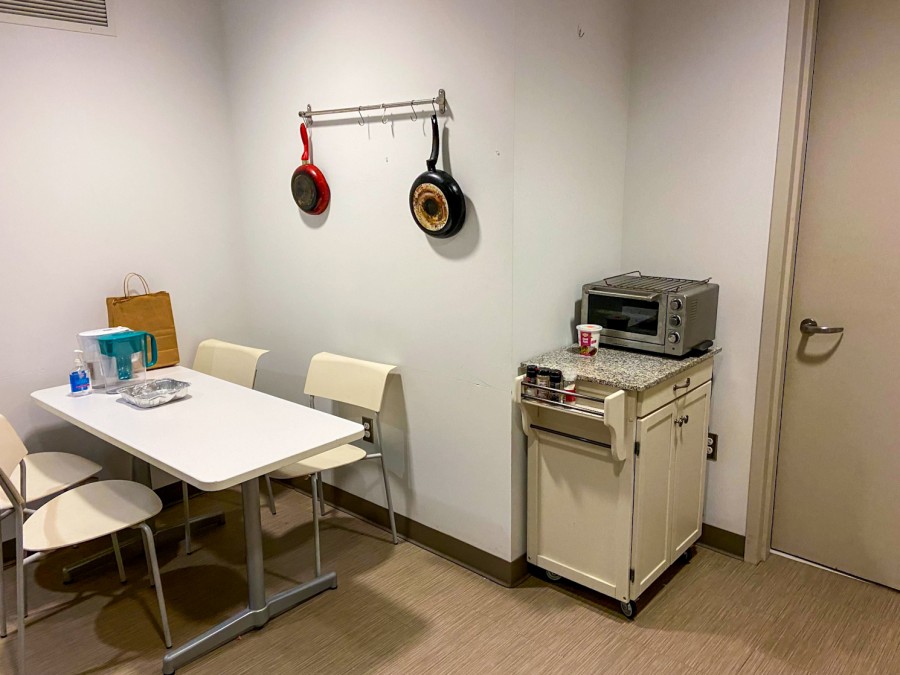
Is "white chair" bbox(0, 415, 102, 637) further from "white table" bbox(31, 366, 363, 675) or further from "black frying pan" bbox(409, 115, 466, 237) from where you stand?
"black frying pan" bbox(409, 115, 466, 237)

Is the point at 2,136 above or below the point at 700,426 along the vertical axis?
above

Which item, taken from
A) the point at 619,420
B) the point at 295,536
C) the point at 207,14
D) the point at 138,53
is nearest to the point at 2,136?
the point at 138,53

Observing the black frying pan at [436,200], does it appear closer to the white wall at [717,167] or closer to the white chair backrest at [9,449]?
the white wall at [717,167]

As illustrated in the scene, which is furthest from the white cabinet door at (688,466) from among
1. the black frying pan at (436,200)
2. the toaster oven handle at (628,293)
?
the black frying pan at (436,200)

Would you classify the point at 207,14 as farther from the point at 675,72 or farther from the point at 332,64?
the point at 675,72

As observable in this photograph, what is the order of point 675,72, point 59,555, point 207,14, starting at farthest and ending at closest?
point 207,14, point 59,555, point 675,72

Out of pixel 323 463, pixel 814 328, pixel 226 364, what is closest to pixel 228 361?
pixel 226 364

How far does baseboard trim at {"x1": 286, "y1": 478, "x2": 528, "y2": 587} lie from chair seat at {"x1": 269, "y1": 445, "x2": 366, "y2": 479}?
40cm

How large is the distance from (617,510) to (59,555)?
2395 mm

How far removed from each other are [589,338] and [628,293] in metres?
0.22

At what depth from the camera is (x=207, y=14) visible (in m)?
3.15

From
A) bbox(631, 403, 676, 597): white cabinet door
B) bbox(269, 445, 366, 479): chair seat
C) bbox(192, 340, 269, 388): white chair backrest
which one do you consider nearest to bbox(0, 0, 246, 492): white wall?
bbox(192, 340, 269, 388): white chair backrest

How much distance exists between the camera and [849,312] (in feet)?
7.78

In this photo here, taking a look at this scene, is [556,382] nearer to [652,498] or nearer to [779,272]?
[652,498]
